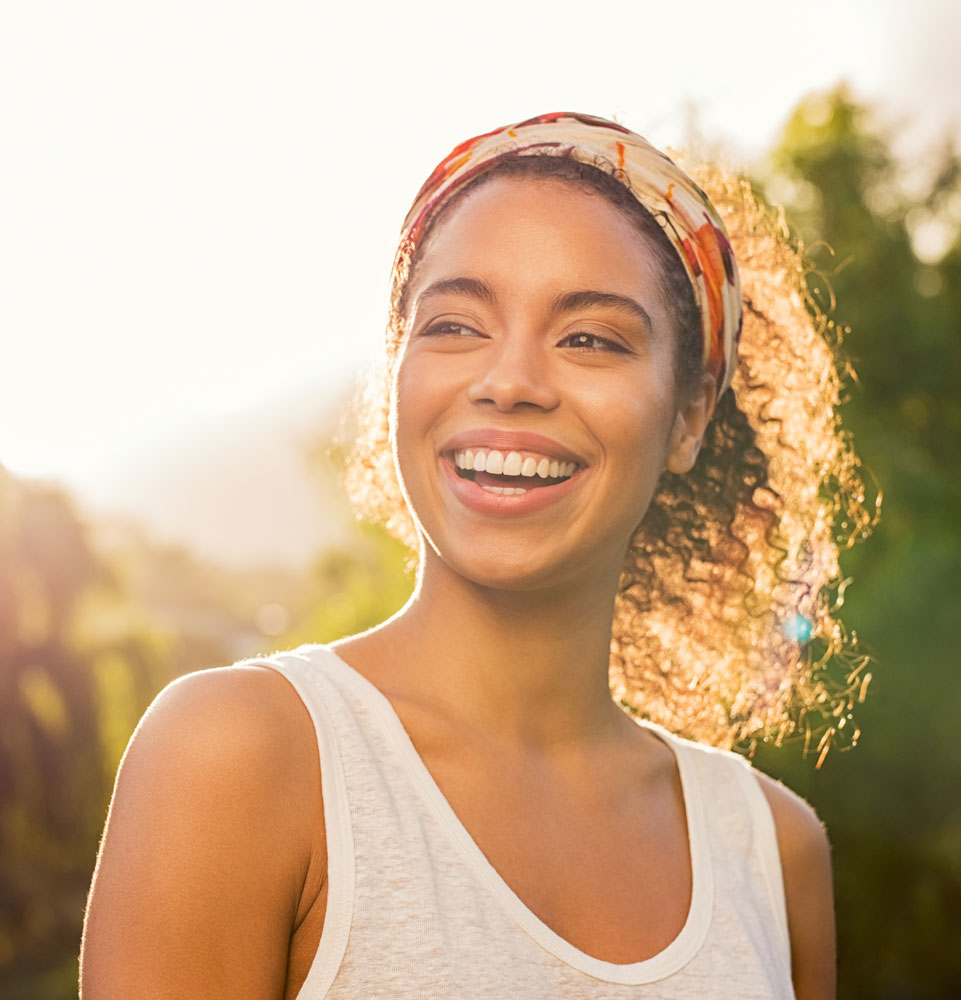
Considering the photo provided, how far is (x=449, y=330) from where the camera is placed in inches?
81.3

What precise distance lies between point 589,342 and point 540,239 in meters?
0.19

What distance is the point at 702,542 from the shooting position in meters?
Answer: 2.89

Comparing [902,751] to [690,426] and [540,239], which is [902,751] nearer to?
[690,426]

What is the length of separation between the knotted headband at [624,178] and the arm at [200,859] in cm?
100

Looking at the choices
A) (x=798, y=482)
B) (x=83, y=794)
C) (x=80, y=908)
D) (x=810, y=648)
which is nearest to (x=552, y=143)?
(x=798, y=482)

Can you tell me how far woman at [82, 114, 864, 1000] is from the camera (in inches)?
63.0

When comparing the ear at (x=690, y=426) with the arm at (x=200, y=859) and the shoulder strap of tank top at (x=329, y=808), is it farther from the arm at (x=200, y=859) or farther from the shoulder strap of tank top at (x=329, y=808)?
the arm at (x=200, y=859)

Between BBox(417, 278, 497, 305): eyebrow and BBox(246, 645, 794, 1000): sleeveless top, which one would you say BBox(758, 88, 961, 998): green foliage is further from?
BBox(246, 645, 794, 1000): sleeveless top

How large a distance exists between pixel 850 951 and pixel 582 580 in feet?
40.1

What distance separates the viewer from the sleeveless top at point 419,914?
1.64 m

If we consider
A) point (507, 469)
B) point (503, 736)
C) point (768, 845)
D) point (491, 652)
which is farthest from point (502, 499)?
point (768, 845)

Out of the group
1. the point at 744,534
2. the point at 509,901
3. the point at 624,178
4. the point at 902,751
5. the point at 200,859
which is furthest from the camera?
the point at 902,751

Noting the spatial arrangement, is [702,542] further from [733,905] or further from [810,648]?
[733,905]

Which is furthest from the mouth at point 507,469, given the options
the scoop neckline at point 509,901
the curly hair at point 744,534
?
the curly hair at point 744,534
